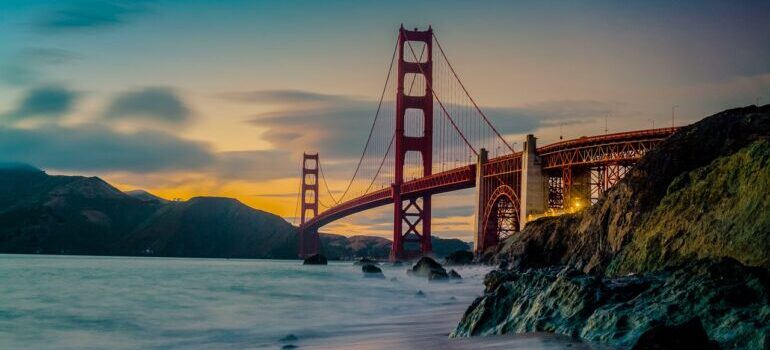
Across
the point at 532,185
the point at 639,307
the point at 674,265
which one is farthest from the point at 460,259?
the point at 639,307

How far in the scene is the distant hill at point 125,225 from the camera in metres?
153

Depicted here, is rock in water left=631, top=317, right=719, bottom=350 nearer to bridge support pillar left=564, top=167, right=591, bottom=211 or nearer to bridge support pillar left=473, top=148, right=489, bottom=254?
bridge support pillar left=564, top=167, right=591, bottom=211

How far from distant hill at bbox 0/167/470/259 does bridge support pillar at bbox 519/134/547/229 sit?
10451 cm

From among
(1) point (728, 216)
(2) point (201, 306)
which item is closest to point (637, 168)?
(1) point (728, 216)

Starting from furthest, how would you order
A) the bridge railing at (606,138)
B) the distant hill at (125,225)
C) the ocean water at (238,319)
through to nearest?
the distant hill at (125,225) < the bridge railing at (606,138) < the ocean water at (238,319)

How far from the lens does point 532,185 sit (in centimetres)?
4828

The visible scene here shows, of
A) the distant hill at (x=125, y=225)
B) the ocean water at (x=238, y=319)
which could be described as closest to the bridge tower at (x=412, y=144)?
the ocean water at (x=238, y=319)

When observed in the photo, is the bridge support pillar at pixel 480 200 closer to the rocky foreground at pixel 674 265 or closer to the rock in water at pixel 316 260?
the rock in water at pixel 316 260

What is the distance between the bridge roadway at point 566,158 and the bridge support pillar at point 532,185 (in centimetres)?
43

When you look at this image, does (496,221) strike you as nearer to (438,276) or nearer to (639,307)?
(438,276)

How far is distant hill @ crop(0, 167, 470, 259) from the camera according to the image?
153375 mm

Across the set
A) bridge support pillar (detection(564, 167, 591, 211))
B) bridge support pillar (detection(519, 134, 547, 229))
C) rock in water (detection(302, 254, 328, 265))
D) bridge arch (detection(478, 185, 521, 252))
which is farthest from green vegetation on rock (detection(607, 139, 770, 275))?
rock in water (detection(302, 254, 328, 265))

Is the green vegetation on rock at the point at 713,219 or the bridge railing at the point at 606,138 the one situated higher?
the bridge railing at the point at 606,138

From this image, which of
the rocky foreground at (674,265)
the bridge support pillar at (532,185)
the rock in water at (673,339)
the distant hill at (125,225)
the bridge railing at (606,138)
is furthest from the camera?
the distant hill at (125,225)
